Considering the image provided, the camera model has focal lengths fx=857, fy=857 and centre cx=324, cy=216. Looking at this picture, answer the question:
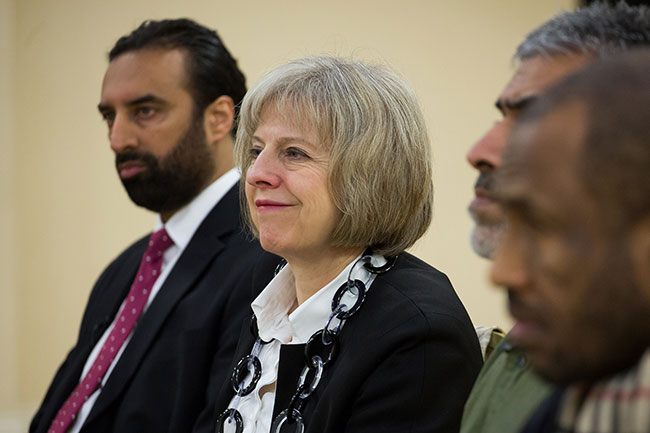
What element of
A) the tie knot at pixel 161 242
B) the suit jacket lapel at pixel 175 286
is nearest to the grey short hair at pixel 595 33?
the suit jacket lapel at pixel 175 286

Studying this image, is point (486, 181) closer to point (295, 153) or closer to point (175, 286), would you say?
point (295, 153)

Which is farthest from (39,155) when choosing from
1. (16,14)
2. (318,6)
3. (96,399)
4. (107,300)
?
(96,399)

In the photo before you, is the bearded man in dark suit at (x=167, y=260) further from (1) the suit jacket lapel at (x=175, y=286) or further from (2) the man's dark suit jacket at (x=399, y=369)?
(2) the man's dark suit jacket at (x=399, y=369)

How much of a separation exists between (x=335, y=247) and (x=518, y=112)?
0.61m

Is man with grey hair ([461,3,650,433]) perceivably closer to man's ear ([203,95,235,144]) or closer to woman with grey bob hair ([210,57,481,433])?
woman with grey bob hair ([210,57,481,433])

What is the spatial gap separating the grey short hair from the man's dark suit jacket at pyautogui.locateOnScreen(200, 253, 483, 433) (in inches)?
22.5

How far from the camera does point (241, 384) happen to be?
77.1 inches

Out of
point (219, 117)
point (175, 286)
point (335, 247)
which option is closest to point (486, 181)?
point (335, 247)

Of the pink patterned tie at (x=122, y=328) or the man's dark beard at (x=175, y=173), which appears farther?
the man's dark beard at (x=175, y=173)

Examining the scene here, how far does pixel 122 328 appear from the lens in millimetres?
2623

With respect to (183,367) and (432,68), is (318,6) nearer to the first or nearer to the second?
(432,68)

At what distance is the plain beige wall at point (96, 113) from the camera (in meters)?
4.86

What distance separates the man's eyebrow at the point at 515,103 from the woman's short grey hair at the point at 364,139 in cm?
44

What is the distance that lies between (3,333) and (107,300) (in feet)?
6.92
